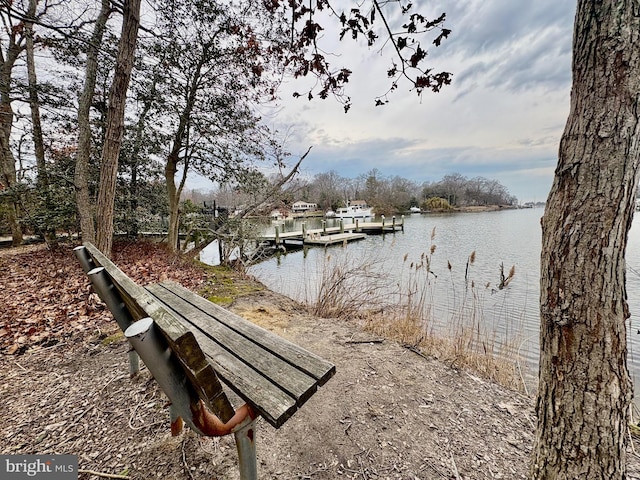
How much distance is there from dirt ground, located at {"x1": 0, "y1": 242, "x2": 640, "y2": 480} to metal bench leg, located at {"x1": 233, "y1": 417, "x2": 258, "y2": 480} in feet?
1.12

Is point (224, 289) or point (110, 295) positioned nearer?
point (110, 295)

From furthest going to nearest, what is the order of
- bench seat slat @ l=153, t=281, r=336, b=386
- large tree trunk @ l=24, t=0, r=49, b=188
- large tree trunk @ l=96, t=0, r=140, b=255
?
1. large tree trunk @ l=24, t=0, r=49, b=188
2. large tree trunk @ l=96, t=0, r=140, b=255
3. bench seat slat @ l=153, t=281, r=336, b=386

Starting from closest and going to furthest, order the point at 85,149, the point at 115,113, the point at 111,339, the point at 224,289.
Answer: the point at 111,339, the point at 115,113, the point at 85,149, the point at 224,289

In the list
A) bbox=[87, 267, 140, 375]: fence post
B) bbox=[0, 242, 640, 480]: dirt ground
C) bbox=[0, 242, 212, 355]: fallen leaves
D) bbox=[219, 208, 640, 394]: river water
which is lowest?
bbox=[219, 208, 640, 394]: river water

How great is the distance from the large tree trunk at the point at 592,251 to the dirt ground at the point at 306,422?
0.54 meters

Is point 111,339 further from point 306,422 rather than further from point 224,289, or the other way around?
point 306,422

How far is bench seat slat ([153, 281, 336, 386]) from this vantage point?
41.9 inches

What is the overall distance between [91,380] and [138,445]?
86cm

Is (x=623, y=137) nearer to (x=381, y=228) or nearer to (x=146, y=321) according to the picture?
(x=146, y=321)

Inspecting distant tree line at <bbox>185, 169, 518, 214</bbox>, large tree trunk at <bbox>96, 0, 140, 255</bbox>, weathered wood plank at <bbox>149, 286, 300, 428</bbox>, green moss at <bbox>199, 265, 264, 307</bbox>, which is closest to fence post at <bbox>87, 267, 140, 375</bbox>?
weathered wood plank at <bbox>149, 286, 300, 428</bbox>

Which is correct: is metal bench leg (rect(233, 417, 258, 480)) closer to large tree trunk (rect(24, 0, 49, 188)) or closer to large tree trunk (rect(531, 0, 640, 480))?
large tree trunk (rect(531, 0, 640, 480))

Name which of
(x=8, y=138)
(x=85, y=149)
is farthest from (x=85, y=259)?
(x=8, y=138)

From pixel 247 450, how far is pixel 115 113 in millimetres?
3949

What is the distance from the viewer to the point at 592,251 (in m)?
0.83
